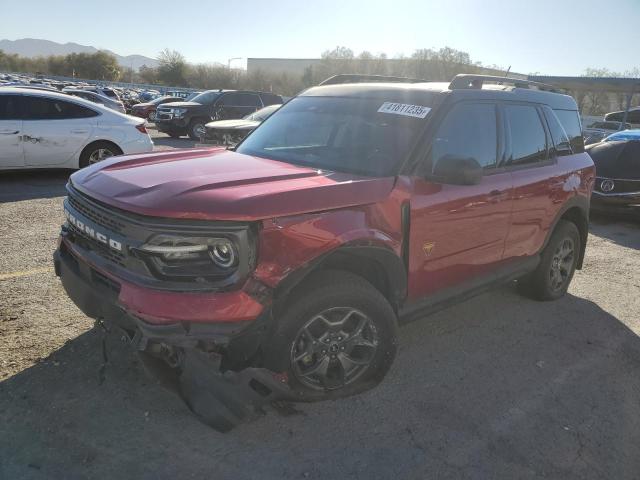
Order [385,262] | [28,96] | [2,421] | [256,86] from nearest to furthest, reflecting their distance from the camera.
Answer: [2,421] < [385,262] < [28,96] < [256,86]

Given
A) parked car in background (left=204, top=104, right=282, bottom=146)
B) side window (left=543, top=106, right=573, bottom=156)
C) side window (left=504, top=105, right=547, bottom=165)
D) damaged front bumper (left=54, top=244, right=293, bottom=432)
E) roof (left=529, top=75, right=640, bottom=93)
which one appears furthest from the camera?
roof (left=529, top=75, right=640, bottom=93)

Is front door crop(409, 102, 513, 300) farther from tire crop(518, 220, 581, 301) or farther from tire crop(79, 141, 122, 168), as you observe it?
tire crop(79, 141, 122, 168)

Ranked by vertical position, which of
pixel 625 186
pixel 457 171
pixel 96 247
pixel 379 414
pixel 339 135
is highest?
pixel 339 135

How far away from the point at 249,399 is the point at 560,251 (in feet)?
12.2

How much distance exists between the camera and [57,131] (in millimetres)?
9203

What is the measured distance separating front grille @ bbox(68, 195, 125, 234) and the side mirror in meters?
1.92

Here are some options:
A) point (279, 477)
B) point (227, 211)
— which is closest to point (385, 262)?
point (227, 211)

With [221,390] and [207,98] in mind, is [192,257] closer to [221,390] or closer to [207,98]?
[221,390]

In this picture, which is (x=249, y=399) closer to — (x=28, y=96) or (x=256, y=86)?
(x=28, y=96)

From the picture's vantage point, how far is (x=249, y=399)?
267cm

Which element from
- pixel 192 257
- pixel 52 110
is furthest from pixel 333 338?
pixel 52 110

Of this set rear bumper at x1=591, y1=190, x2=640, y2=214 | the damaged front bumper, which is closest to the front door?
the damaged front bumper

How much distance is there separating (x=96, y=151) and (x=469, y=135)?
7.64m

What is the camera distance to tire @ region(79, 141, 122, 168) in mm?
9531
